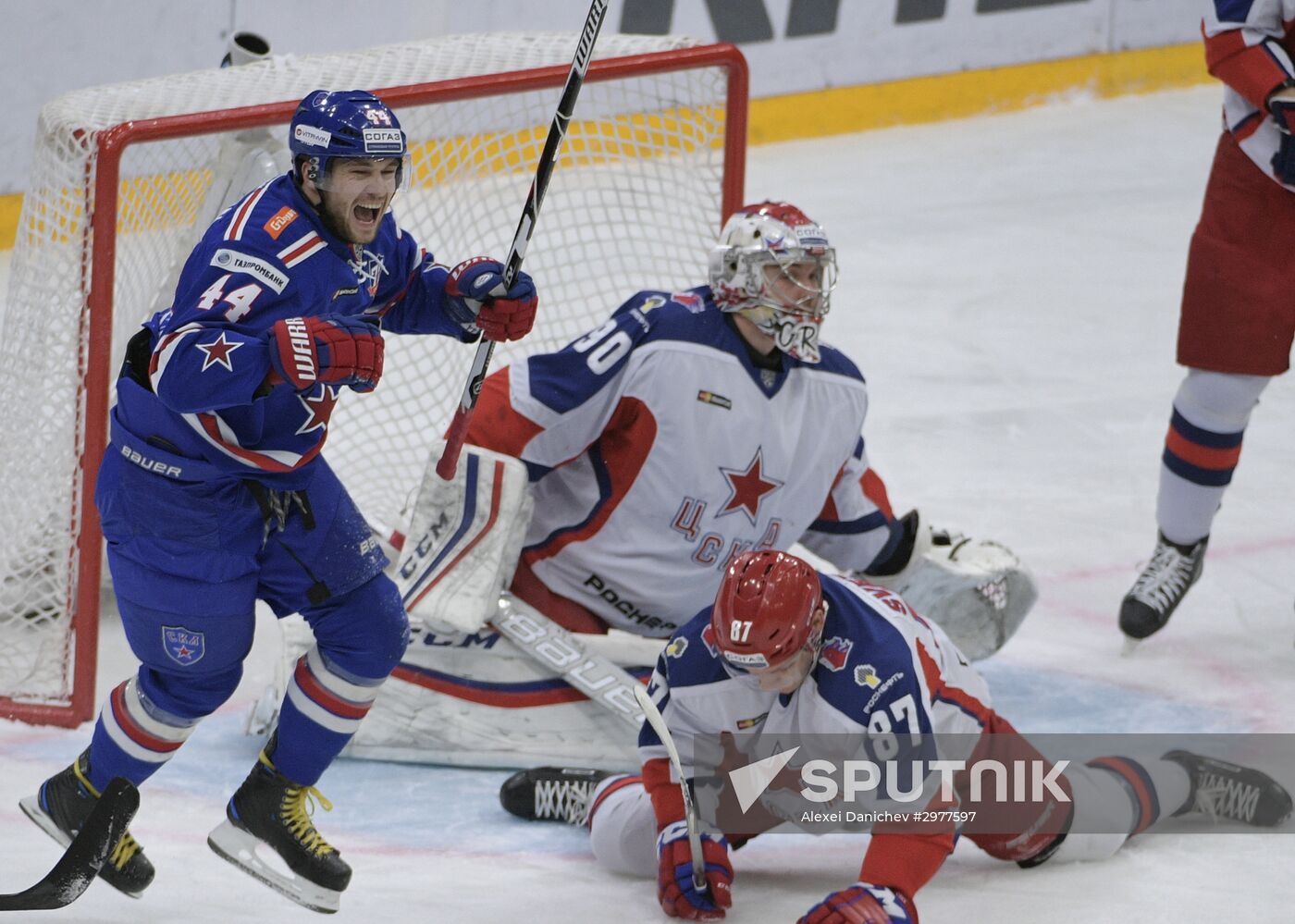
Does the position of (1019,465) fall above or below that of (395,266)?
below

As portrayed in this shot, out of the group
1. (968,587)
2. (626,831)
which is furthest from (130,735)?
(968,587)

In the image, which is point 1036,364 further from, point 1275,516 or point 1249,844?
point 1249,844

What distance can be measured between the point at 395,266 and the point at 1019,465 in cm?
263

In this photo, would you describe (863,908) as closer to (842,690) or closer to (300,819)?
(842,690)

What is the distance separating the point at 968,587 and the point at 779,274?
0.90 m

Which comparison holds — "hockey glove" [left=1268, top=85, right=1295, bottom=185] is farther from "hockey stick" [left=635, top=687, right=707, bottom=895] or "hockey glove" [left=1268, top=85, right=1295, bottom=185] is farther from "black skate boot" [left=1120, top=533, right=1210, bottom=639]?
"hockey stick" [left=635, top=687, right=707, bottom=895]

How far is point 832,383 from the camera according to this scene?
3777 millimetres

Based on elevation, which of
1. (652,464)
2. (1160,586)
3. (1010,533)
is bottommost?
(1010,533)

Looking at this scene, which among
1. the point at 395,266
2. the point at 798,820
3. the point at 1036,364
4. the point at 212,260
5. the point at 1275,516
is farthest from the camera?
the point at 1036,364

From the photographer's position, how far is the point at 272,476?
291 cm

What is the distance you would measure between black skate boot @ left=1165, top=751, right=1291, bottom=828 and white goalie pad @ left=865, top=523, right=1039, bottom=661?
71cm

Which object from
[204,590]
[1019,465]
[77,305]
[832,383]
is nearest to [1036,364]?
[1019,465]

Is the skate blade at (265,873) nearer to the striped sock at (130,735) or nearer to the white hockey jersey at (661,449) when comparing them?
the striped sock at (130,735)

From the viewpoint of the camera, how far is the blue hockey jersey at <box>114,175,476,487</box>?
→ 2.65 metres
